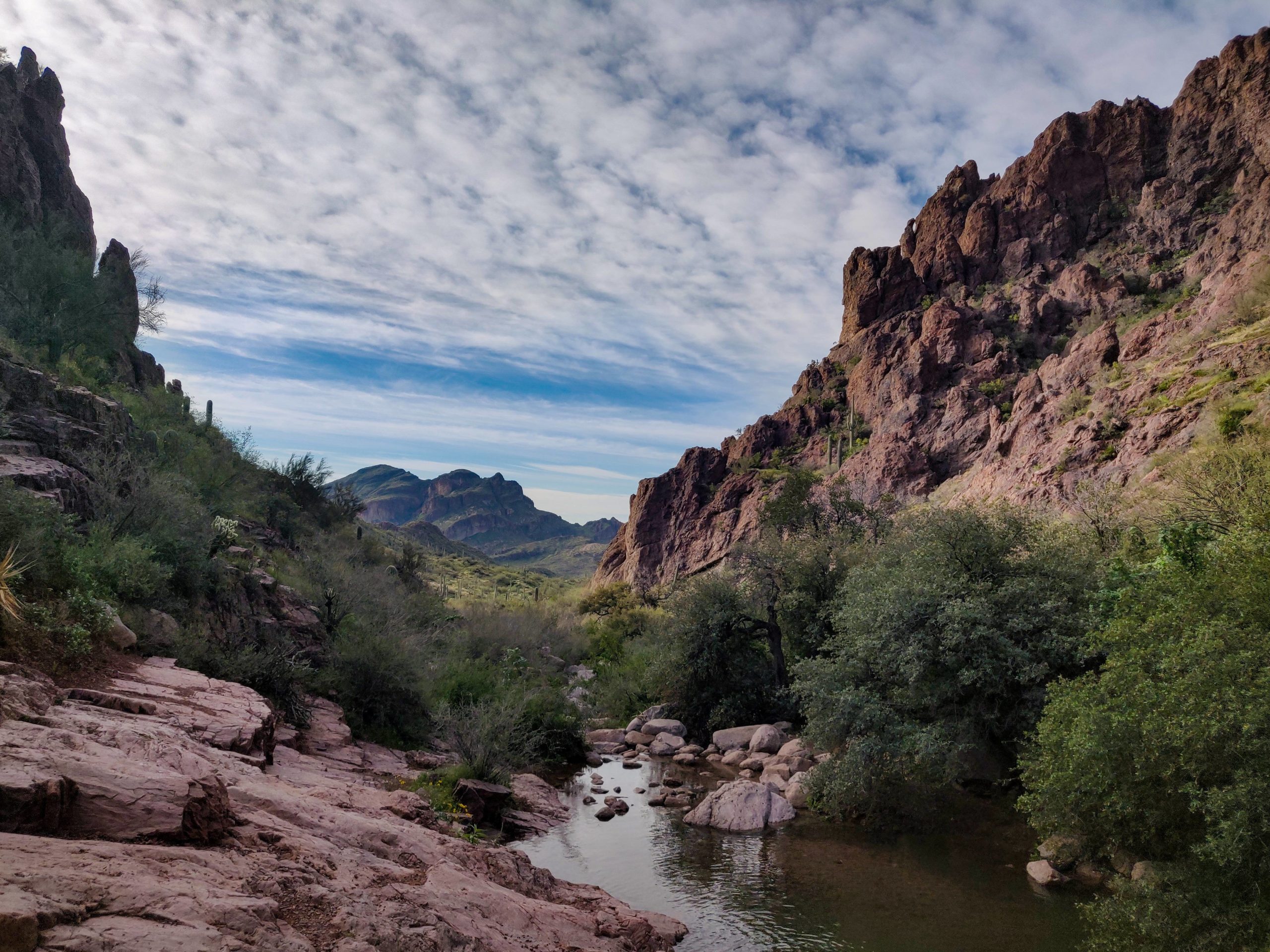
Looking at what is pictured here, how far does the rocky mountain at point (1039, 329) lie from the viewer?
37.2 meters

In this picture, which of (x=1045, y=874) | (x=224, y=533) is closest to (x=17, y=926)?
(x=1045, y=874)

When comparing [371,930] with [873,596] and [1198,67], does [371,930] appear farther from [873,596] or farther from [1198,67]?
[1198,67]

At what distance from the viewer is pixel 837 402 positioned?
83.0 m

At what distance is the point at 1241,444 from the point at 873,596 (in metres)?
12.0

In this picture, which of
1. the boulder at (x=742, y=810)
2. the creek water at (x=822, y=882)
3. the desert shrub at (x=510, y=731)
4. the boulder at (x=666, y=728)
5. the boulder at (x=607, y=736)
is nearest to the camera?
the creek water at (x=822, y=882)

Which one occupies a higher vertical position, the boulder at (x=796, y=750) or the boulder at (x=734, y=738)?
the boulder at (x=796, y=750)

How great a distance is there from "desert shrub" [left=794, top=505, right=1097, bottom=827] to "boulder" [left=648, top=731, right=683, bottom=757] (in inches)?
308

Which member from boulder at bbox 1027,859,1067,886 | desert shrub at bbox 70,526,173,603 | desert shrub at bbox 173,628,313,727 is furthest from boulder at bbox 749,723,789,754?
desert shrub at bbox 70,526,173,603

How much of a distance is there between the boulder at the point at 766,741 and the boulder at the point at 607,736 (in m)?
5.08

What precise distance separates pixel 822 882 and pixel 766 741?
9909mm

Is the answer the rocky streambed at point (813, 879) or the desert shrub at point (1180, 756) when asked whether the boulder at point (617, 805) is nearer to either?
the rocky streambed at point (813, 879)

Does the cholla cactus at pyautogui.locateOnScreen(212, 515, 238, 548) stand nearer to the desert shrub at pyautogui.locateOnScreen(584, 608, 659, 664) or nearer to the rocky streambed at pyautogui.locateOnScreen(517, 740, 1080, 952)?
the rocky streambed at pyautogui.locateOnScreen(517, 740, 1080, 952)

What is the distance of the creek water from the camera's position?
10711 millimetres

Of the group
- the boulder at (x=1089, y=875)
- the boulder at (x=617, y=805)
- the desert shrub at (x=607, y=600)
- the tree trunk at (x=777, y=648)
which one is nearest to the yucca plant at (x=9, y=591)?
the boulder at (x=617, y=805)
